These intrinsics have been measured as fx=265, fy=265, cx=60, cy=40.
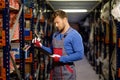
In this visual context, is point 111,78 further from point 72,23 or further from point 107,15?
point 72,23

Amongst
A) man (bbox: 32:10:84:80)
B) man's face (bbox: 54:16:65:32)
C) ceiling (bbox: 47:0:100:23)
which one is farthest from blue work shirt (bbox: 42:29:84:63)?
ceiling (bbox: 47:0:100:23)

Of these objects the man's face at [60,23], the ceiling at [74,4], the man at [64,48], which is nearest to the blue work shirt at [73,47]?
the man at [64,48]

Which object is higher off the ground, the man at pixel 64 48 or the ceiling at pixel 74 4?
the ceiling at pixel 74 4

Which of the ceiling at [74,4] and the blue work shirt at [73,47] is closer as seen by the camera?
the blue work shirt at [73,47]

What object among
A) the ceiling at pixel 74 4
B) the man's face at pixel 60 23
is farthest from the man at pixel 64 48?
the ceiling at pixel 74 4

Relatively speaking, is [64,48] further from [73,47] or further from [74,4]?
[74,4]

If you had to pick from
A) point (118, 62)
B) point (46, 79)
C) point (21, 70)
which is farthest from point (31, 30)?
point (46, 79)

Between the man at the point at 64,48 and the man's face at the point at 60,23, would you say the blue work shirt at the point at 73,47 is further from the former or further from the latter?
the man's face at the point at 60,23

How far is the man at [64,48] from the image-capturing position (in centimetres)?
352

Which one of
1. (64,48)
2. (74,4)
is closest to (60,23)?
(64,48)

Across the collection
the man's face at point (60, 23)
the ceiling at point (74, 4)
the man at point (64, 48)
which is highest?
the ceiling at point (74, 4)

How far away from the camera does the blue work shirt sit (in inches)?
138

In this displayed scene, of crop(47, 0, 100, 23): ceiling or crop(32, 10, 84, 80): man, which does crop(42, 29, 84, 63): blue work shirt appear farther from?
crop(47, 0, 100, 23): ceiling

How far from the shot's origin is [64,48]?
362cm
